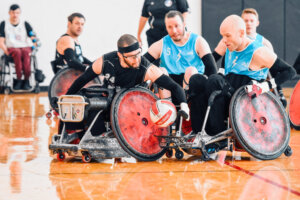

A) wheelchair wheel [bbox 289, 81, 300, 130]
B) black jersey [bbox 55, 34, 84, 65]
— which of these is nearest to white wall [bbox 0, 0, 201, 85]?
black jersey [bbox 55, 34, 84, 65]

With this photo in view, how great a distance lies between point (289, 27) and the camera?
43.1 ft

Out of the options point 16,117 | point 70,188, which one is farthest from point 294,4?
point 70,188

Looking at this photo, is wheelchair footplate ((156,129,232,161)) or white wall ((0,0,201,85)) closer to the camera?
wheelchair footplate ((156,129,232,161))

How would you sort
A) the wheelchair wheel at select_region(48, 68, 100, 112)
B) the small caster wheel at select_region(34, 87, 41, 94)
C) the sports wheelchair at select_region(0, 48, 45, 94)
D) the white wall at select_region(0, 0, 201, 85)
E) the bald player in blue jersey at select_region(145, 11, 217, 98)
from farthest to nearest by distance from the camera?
the white wall at select_region(0, 0, 201, 85) < the small caster wheel at select_region(34, 87, 41, 94) < the sports wheelchair at select_region(0, 48, 45, 94) < the wheelchair wheel at select_region(48, 68, 100, 112) < the bald player in blue jersey at select_region(145, 11, 217, 98)

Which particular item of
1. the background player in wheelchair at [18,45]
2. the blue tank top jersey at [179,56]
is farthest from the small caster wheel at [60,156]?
the background player in wheelchair at [18,45]

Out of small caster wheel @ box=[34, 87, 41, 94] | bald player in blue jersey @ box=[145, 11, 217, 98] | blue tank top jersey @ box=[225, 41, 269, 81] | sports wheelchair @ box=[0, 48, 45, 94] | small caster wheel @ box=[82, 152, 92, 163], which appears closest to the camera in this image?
small caster wheel @ box=[82, 152, 92, 163]

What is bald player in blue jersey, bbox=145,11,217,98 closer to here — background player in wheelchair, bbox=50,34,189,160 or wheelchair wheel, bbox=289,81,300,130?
background player in wheelchair, bbox=50,34,189,160

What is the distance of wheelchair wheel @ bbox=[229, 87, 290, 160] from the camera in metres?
4.42

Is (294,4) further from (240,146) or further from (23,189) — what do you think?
(23,189)

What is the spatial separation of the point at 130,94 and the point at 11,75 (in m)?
8.17

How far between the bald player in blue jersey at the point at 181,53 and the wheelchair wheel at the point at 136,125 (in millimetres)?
667

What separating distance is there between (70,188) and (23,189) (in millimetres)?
289

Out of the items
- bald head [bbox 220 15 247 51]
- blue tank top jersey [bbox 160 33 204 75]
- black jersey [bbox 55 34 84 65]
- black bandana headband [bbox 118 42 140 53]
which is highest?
bald head [bbox 220 15 247 51]

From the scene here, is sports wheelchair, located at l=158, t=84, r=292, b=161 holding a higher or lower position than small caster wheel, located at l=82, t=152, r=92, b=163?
higher
